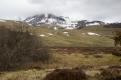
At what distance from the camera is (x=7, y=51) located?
4791 cm

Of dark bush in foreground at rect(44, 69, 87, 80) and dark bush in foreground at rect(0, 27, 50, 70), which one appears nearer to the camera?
dark bush in foreground at rect(44, 69, 87, 80)

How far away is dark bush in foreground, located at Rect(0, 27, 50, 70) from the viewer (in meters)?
46.9

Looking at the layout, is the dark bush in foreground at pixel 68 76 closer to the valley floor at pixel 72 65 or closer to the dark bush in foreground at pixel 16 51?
the valley floor at pixel 72 65

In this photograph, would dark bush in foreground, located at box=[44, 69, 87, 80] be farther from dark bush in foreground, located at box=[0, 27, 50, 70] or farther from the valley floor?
dark bush in foreground, located at box=[0, 27, 50, 70]

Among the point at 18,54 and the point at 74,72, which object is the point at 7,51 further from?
the point at 74,72

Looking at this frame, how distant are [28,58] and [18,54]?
5457 millimetres

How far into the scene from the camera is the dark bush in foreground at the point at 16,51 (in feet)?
154

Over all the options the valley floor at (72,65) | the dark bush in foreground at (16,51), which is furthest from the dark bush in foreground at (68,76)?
the dark bush in foreground at (16,51)

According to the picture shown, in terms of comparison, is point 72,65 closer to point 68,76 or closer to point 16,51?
point 16,51

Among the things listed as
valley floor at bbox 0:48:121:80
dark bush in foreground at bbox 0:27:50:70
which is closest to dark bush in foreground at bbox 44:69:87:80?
valley floor at bbox 0:48:121:80

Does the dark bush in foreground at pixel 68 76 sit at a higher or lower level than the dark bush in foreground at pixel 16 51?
higher

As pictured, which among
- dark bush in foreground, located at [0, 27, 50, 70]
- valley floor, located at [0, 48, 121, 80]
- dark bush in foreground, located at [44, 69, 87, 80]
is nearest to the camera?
dark bush in foreground, located at [44, 69, 87, 80]

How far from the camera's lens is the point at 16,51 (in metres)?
51.5

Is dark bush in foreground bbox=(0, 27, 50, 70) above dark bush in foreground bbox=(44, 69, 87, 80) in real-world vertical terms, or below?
below
